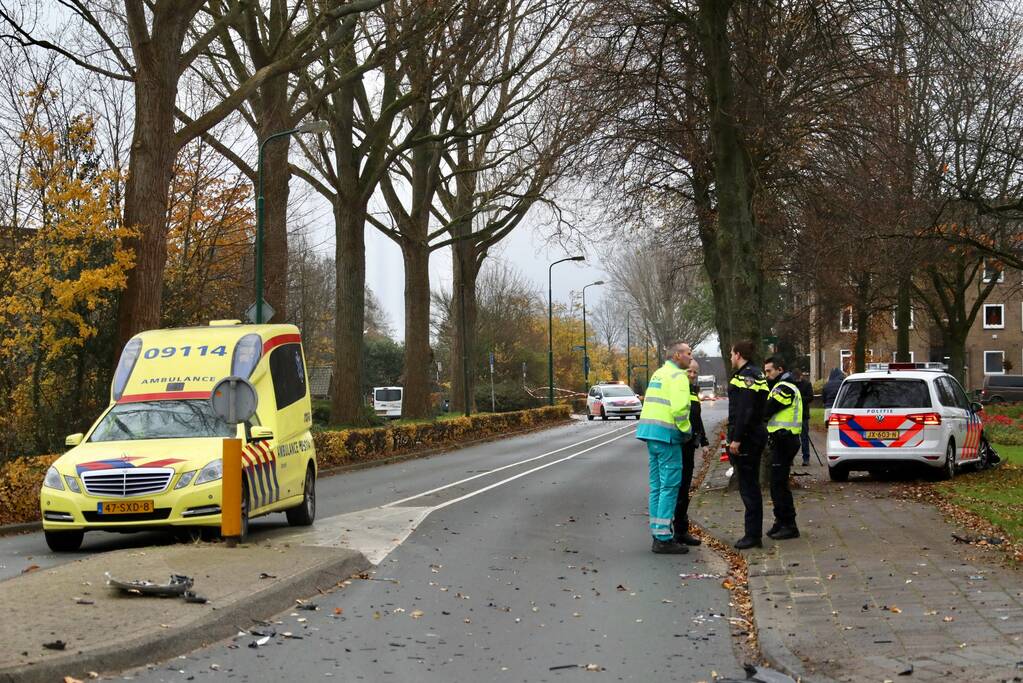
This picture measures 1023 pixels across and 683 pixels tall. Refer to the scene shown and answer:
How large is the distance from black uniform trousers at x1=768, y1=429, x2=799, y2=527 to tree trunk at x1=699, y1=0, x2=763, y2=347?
4878mm

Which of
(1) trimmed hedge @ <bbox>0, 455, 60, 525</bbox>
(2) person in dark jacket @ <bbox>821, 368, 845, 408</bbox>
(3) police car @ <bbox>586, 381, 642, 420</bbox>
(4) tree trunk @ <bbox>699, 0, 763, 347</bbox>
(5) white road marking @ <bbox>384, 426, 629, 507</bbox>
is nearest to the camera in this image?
(1) trimmed hedge @ <bbox>0, 455, 60, 525</bbox>

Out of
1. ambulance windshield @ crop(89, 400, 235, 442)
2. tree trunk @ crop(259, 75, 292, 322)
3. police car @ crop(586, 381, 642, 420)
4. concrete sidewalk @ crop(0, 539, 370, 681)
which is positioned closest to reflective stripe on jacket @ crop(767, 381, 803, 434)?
concrete sidewalk @ crop(0, 539, 370, 681)

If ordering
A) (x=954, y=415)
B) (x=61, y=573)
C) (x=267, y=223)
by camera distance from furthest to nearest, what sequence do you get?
(x=267, y=223) < (x=954, y=415) < (x=61, y=573)

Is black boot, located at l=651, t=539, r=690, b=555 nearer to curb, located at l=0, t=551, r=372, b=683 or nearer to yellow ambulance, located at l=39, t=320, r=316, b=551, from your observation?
curb, located at l=0, t=551, r=372, b=683

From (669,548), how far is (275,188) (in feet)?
64.3

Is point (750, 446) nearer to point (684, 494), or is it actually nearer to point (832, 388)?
point (684, 494)

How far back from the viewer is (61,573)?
9914 millimetres

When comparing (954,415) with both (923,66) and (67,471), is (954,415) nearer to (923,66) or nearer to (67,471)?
(923,66)

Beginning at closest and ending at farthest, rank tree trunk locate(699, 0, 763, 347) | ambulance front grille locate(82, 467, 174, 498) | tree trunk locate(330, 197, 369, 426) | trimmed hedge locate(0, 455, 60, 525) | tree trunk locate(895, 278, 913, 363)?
1. ambulance front grille locate(82, 467, 174, 498)
2. trimmed hedge locate(0, 455, 60, 525)
3. tree trunk locate(699, 0, 763, 347)
4. tree trunk locate(330, 197, 369, 426)
5. tree trunk locate(895, 278, 913, 363)

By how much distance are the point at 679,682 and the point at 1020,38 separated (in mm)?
25013

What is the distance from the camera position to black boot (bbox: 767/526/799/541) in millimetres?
12461

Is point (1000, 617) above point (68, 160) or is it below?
below

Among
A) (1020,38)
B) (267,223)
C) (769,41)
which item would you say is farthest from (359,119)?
(769,41)

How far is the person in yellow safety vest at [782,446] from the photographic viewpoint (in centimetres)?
1249
